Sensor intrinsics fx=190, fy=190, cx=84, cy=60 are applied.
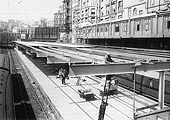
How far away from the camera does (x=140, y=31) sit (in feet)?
64.3

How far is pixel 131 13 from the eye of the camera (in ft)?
95.5

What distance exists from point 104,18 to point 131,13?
37.8 feet

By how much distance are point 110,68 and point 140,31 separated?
12.8 metres

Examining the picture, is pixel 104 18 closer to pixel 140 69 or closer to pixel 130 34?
pixel 130 34

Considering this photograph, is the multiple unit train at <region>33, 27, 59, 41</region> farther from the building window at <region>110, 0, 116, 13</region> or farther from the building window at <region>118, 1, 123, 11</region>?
the building window at <region>118, 1, 123, 11</region>

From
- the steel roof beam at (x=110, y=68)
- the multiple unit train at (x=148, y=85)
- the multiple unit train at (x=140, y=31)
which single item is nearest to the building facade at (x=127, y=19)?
the multiple unit train at (x=140, y=31)

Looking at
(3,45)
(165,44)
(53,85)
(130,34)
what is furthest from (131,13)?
(3,45)

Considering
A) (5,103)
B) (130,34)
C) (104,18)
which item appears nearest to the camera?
(5,103)

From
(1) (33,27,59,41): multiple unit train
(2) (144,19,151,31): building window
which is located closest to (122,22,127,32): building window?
(2) (144,19,151,31): building window

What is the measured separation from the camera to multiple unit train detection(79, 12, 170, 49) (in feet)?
55.1

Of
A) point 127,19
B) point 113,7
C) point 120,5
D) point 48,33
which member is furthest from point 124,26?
point 48,33

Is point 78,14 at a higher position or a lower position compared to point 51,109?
higher

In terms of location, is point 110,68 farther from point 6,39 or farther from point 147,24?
point 6,39

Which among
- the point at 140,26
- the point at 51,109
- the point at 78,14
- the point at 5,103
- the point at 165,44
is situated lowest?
the point at 51,109
